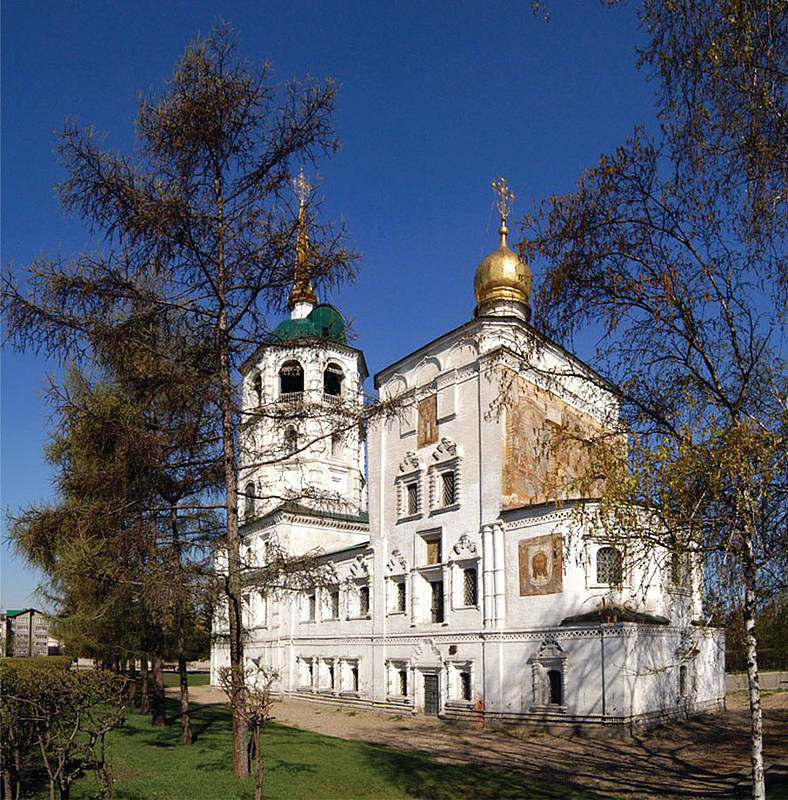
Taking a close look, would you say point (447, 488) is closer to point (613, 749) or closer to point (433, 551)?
point (433, 551)

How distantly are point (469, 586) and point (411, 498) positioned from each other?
436 cm

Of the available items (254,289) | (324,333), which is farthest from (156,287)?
(324,333)

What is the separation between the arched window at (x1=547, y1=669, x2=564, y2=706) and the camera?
2117 centimetres

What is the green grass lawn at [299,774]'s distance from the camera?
11062mm

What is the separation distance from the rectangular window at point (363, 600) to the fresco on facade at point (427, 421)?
650 centimetres

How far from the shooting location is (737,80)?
7.36 meters

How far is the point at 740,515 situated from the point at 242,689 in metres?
7.15

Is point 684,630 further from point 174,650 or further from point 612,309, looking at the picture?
point 612,309

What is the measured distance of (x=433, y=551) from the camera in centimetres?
2642

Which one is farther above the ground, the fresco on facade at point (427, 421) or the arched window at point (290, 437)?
the fresco on facade at point (427, 421)

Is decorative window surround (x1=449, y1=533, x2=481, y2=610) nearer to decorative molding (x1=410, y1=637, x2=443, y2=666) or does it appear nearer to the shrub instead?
decorative molding (x1=410, y1=637, x2=443, y2=666)

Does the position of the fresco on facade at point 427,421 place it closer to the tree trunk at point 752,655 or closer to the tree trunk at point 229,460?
the tree trunk at point 229,460

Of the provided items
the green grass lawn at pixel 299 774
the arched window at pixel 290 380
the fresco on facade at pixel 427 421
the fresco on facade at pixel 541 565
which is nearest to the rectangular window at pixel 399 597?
Answer: the fresco on facade at pixel 427 421

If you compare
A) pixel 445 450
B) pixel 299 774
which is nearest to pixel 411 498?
pixel 445 450
